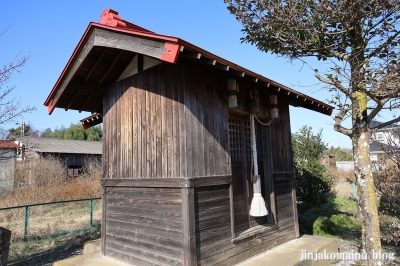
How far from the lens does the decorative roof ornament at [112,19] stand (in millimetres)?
4508

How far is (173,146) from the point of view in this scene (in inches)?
168

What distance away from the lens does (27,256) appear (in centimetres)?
710

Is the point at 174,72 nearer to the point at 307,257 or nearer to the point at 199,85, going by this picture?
the point at 199,85

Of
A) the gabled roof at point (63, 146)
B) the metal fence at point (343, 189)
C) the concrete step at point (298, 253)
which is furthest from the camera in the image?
the gabled roof at point (63, 146)

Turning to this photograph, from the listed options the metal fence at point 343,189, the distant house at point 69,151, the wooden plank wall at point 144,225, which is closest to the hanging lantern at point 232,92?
the wooden plank wall at point 144,225

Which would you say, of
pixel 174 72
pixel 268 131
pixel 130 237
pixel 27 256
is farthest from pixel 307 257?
pixel 27 256

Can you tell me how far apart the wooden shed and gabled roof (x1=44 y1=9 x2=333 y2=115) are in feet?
0.06

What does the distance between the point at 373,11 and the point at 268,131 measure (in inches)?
115

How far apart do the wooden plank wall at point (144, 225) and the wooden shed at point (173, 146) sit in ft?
0.05

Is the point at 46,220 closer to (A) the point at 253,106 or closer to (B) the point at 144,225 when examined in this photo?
(B) the point at 144,225

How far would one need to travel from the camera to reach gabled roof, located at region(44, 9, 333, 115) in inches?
144

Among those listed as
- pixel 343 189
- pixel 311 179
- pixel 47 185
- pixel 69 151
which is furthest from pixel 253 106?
pixel 69 151

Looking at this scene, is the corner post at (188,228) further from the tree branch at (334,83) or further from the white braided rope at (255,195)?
the tree branch at (334,83)

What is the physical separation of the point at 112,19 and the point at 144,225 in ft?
11.3
